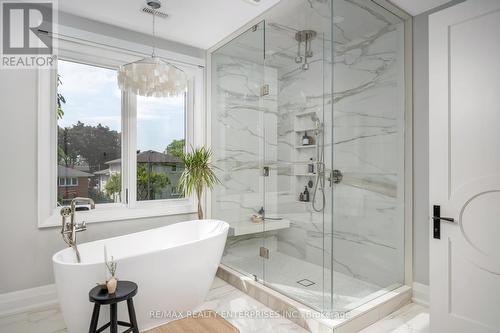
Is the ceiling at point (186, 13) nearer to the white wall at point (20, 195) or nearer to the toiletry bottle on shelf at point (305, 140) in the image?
the white wall at point (20, 195)

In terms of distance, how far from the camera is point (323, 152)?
268 centimetres

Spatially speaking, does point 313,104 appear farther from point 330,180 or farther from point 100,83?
point 100,83

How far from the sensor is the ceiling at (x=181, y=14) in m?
2.85

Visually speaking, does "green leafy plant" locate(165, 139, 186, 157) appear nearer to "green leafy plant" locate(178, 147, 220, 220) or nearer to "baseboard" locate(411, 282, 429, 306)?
"green leafy plant" locate(178, 147, 220, 220)

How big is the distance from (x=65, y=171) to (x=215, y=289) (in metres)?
1.95

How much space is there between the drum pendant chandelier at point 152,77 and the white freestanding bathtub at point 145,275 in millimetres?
1382

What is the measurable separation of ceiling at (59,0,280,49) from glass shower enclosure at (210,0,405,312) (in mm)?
211

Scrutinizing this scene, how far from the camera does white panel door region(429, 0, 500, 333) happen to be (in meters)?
1.93

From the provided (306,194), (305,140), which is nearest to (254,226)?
(306,194)

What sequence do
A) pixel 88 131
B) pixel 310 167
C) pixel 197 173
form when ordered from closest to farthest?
1. pixel 310 167
2. pixel 88 131
3. pixel 197 173

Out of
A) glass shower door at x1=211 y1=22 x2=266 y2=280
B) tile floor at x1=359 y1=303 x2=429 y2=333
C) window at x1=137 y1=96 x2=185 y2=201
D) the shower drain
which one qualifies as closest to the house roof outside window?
window at x1=137 y1=96 x2=185 y2=201

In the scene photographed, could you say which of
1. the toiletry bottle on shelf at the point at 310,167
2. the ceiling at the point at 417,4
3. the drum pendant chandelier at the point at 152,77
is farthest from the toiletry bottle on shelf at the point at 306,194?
the ceiling at the point at 417,4

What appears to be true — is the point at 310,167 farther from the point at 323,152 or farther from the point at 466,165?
the point at 466,165

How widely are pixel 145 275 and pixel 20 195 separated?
1.49 meters
